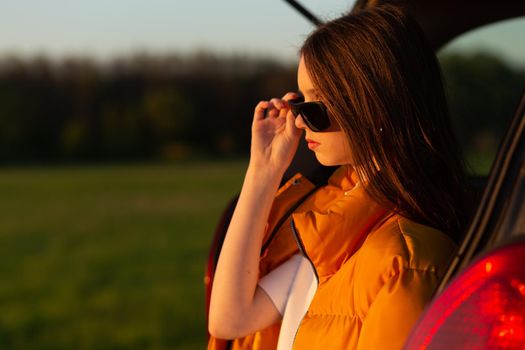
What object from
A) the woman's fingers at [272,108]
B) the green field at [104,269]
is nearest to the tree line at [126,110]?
the green field at [104,269]

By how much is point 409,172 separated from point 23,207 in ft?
63.8

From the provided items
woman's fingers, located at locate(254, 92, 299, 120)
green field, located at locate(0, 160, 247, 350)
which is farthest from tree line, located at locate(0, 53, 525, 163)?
woman's fingers, located at locate(254, 92, 299, 120)

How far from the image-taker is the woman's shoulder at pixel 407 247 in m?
1.48

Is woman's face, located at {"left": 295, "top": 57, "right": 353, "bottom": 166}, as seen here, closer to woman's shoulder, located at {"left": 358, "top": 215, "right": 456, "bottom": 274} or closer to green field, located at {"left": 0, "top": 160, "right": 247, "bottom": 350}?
woman's shoulder, located at {"left": 358, "top": 215, "right": 456, "bottom": 274}

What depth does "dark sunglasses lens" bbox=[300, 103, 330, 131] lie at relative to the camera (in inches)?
69.2

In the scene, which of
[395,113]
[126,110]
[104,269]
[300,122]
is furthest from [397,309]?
[126,110]

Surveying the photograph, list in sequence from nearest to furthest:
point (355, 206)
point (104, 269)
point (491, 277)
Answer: point (491, 277), point (355, 206), point (104, 269)

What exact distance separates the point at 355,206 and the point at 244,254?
0.29 metres

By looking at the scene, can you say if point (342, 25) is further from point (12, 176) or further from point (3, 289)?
point (12, 176)

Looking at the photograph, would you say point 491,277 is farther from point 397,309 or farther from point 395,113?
point 395,113

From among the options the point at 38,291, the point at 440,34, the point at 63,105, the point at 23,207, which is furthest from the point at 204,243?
the point at 63,105

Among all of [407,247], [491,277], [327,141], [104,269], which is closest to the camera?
[491,277]

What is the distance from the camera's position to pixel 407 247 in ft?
4.99

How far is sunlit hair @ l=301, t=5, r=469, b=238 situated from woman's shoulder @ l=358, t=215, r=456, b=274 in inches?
3.6
